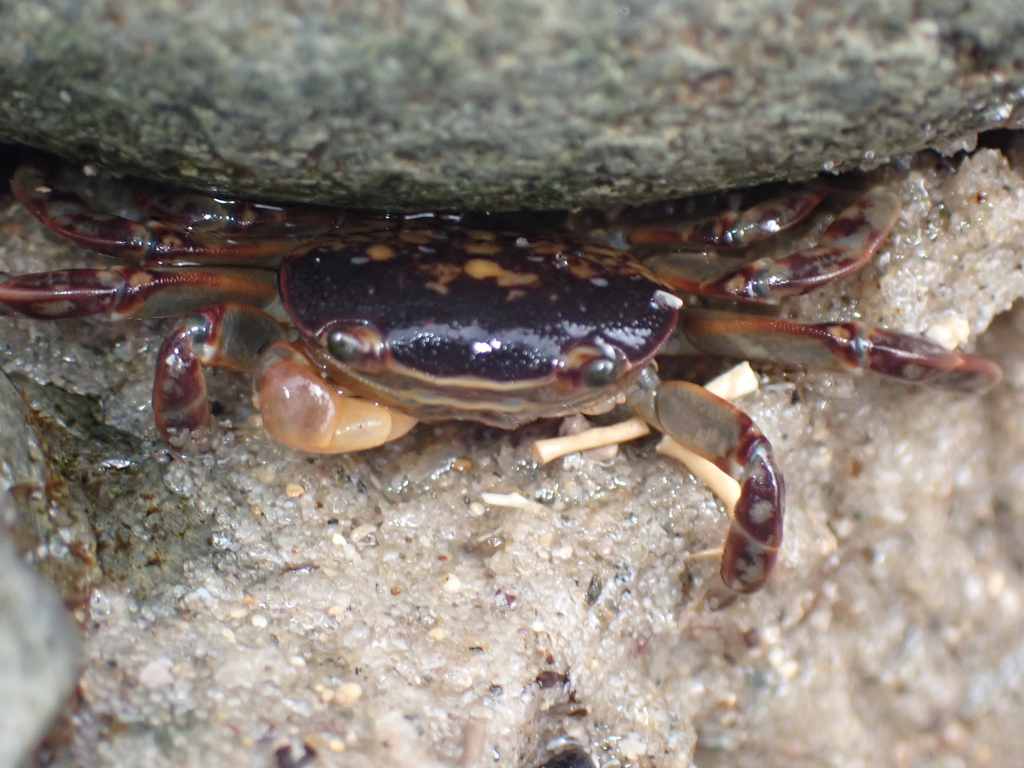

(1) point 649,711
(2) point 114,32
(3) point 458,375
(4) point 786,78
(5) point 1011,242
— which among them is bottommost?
(1) point 649,711

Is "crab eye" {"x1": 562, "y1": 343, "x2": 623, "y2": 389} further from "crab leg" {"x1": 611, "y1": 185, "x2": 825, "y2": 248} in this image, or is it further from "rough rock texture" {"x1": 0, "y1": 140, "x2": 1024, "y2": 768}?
"crab leg" {"x1": 611, "y1": 185, "x2": 825, "y2": 248}

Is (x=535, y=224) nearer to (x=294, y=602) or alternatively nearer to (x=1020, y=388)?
(x=294, y=602)

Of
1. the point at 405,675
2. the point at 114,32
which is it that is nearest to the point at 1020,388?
the point at 405,675

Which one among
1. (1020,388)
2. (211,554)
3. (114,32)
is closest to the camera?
(114,32)

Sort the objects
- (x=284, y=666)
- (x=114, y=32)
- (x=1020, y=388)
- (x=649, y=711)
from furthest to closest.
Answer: (x=1020, y=388) → (x=649, y=711) → (x=284, y=666) → (x=114, y=32)

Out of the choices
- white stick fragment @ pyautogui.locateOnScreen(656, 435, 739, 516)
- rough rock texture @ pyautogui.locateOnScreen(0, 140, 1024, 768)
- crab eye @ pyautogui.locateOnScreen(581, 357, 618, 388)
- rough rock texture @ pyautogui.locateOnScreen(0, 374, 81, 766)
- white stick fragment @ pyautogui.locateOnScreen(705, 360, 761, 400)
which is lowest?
rough rock texture @ pyautogui.locateOnScreen(0, 140, 1024, 768)

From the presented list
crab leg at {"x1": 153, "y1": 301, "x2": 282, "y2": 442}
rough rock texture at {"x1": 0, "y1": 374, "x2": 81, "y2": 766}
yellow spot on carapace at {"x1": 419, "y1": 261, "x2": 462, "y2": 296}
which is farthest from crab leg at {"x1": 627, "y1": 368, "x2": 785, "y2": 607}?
rough rock texture at {"x1": 0, "y1": 374, "x2": 81, "y2": 766}

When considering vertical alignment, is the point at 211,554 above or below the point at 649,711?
above
